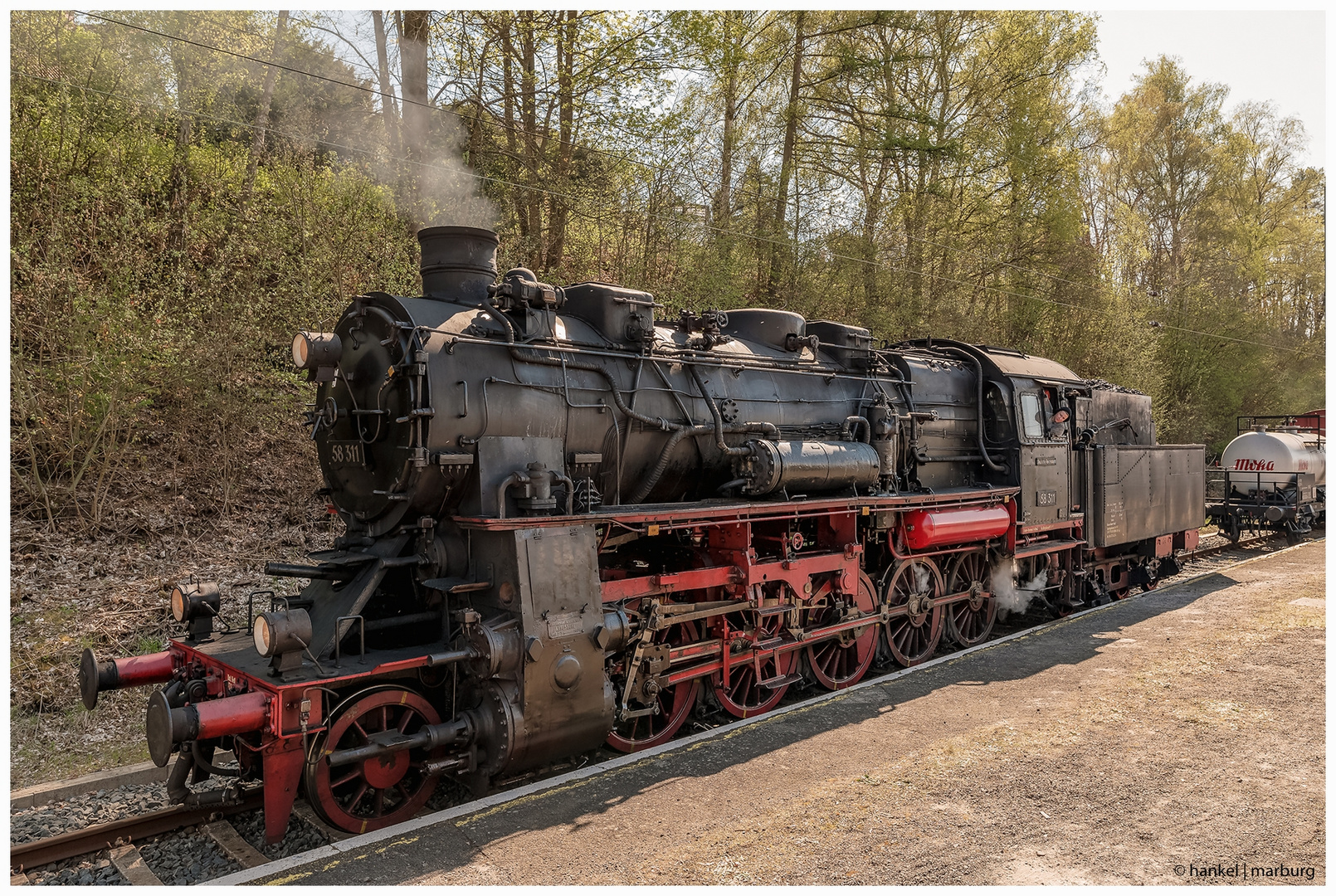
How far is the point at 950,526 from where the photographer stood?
9375mm

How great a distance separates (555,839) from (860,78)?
2005 cm

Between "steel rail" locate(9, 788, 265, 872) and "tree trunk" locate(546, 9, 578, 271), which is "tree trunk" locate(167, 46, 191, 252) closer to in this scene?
"tree trunk" locate(546, 9, 578, 271)

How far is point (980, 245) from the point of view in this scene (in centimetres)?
2345

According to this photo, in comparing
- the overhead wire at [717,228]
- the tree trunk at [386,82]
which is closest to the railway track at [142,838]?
the overhead wire at [717,228]

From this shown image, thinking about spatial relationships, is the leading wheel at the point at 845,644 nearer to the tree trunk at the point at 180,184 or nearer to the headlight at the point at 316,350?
the headlight at the point at 316,350

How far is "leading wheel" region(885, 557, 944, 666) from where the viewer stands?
9352mm

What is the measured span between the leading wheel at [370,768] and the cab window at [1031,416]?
28.9ft

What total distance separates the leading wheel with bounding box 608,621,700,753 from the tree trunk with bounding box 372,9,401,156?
10729 mm

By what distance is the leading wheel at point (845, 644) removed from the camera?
28.0 feet

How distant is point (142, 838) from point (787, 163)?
715 inches

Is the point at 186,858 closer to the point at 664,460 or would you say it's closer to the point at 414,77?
the point at 664,460

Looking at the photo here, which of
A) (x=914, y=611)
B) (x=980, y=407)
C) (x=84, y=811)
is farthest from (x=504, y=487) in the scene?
(x=980, y=407)

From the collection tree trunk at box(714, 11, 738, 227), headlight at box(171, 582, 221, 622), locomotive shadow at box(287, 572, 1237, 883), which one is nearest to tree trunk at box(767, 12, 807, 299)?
tree trunk at box(714, 11, 738, 227)

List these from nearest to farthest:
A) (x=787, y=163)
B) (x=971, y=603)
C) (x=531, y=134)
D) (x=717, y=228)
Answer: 1. (x=971, y=603)
2. (x=531, y=134)
3. (x=717, y=228)
4. (x=787, y=163)
